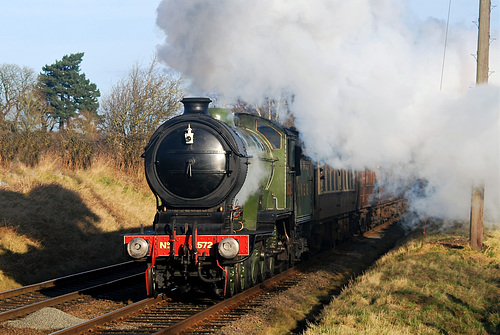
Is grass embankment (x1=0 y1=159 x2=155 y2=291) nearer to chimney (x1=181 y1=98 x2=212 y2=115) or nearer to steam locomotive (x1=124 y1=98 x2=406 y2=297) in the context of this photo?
steam locomotive (x1=124 y1=98 x2=406 y2=297)

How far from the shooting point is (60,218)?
1583cm

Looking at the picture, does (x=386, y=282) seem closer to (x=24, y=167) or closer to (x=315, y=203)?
(x=315, y=203)

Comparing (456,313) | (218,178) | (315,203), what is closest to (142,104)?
(315,203)

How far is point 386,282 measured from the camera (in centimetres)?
988

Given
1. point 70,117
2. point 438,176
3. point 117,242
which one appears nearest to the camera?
point 438,176

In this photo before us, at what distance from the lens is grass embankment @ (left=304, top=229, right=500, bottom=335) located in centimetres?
719

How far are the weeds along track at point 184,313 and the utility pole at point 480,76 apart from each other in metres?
3.99

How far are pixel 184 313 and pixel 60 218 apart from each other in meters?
8.62

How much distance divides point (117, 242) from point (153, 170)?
787cm

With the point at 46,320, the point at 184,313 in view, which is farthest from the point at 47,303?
the point at 184,313

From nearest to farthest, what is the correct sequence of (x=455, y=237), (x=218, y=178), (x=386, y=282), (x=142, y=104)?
(x=218, y=178) → (x=386, y=282) → (x=455, y=237) → (x=142, y=104)

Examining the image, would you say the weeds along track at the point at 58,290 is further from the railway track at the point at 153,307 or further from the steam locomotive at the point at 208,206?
the steam locomotive at the point at 208,206

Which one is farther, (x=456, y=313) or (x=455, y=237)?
(x=455, y=237)

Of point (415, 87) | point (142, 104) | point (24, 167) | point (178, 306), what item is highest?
point (142, 104)
